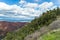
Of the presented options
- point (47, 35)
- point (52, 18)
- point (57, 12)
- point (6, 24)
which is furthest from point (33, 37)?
point (6, 24)

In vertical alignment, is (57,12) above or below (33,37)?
above

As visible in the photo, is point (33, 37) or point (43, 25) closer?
point (33, 37)

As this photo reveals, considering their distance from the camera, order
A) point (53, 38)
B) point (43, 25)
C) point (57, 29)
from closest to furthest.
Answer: point (53, 38), point (57, 29), point (43, 25)

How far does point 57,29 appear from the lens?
7180 millimetres

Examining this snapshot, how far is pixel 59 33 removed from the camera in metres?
6.81

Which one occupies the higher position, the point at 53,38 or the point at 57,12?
the point at 57,12

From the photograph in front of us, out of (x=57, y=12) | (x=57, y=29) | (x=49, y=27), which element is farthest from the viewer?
(x=57, y=12)

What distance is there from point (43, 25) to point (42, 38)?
5.62ft

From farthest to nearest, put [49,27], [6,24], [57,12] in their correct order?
[6,24] → [57,12] → [49,27]

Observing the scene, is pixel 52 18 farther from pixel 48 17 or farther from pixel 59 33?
pixel 59 33

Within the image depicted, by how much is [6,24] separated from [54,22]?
28.3 feet

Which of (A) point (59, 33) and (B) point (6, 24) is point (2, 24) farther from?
(A) point (59, 33)

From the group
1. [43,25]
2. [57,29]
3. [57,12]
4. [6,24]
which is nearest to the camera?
[57,29]

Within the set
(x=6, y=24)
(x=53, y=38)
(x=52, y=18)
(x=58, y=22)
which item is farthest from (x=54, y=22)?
(x=6, y=24)
